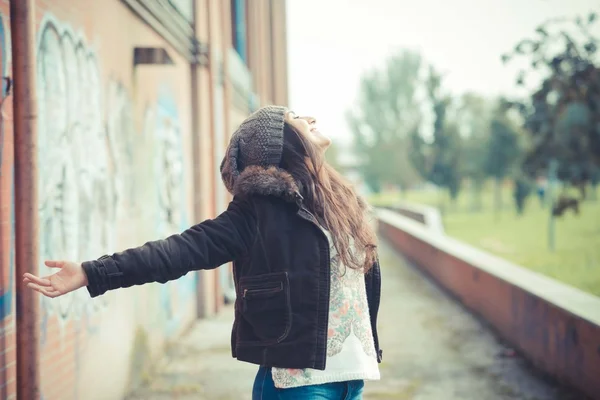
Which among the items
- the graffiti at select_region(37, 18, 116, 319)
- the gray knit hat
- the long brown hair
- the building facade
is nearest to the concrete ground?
the building facade

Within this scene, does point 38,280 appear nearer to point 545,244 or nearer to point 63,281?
point 63,281

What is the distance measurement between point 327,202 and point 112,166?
8.80 feet

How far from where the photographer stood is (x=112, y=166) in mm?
4410

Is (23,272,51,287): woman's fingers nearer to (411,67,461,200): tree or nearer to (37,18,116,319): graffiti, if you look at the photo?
(37,18,116,319): graffiti

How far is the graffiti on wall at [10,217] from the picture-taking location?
9.11ft

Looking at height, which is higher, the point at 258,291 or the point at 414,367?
the point at 258,291

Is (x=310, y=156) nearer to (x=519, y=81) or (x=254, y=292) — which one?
(x=254, y=292)

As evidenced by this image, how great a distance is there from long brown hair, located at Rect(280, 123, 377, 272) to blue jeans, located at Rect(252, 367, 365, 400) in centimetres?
39

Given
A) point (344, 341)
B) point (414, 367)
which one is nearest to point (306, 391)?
point (344, 341)

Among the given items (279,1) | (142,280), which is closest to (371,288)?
(142,280)

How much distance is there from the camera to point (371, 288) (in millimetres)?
2268

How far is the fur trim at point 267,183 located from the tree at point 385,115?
5815 centimetres

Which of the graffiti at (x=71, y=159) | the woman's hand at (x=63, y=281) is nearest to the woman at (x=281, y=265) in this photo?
the woman's hand at (x=63, y=281)

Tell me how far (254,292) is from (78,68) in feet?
7.99
